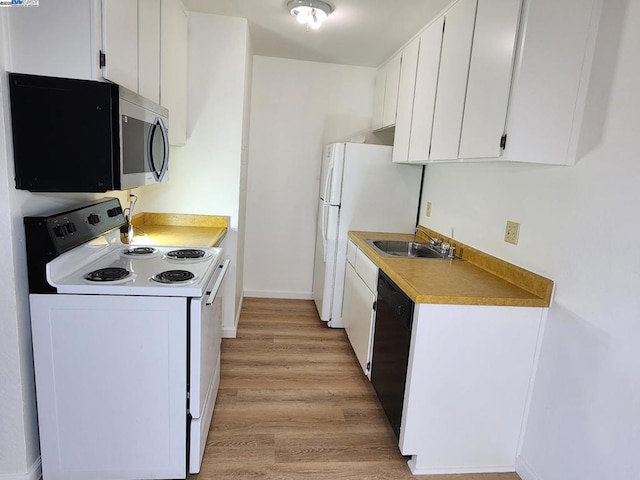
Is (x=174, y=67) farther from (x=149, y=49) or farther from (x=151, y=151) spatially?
(x=151, y=151)

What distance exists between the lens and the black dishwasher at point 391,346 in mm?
1915

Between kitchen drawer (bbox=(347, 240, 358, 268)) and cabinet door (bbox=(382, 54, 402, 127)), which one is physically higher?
cabinet door (bbox=(382, 54, 402, 127))

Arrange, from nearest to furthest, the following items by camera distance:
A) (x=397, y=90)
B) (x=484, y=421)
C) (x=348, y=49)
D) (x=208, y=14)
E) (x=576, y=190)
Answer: (x=576, y=190) < (x=484, y=421) < (x=208, y=14) < (x=397, y=90) < (x=348, y=49)

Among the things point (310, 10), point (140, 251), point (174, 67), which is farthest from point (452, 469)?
point (174, 67)

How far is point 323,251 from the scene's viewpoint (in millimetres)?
3596

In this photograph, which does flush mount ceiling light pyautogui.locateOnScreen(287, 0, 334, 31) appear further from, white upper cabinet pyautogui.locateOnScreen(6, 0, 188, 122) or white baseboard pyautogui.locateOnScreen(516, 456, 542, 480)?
white baseboard pyautogui.locateOnScreen(516, 456, 542, 480)

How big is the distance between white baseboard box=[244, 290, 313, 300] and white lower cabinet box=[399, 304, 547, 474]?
8.09 feet

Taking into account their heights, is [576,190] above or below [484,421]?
above

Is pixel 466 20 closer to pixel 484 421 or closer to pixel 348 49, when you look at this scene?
pixel 348 49

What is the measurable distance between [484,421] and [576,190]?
114 cm

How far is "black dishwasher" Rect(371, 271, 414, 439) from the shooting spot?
1915 mm

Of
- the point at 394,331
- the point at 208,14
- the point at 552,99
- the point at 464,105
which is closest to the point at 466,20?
the point at 464,105

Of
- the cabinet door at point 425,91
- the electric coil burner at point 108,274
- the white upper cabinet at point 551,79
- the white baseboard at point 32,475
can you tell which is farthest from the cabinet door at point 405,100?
the white baseboard at point 32,475

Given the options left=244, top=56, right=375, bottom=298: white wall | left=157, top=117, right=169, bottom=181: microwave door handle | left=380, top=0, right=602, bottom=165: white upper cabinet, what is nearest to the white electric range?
left=157, top=117, right=169, bottom=181: microwave door handle
